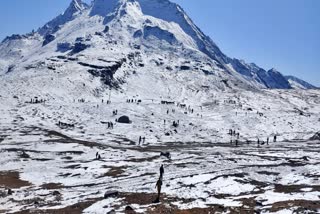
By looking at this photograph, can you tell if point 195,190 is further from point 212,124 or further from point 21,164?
point 212,124

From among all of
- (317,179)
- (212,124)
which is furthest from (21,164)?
(212,124)

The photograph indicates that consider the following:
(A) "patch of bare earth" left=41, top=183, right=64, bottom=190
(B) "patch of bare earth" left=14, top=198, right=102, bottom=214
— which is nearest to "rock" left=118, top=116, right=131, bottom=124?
(A) "patch of bare earth" left=41, top=183, right=64, bottom=190

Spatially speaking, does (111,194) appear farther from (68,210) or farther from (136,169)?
(136,169)

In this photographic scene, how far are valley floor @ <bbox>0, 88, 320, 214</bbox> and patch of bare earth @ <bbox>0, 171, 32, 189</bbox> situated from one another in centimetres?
15

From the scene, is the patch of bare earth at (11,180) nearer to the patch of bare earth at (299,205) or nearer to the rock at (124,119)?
the patch of bare earth at (299,205)

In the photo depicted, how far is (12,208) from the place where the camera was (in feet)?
150

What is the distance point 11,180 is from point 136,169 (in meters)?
20.6

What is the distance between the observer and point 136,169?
7662 cm

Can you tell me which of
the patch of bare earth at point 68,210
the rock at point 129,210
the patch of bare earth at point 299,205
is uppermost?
the patch of bare earth at point 299,205

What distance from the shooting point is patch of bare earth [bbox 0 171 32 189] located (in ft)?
206

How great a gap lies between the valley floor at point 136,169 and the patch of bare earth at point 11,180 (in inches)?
5.8

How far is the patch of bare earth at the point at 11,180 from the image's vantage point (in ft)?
206

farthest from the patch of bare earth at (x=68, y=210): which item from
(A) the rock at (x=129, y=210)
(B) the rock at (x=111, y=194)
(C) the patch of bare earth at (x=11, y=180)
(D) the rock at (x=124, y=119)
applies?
(D) the rock at (x=124, y=119)

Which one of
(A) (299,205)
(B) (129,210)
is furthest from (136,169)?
(A) (299,205)
